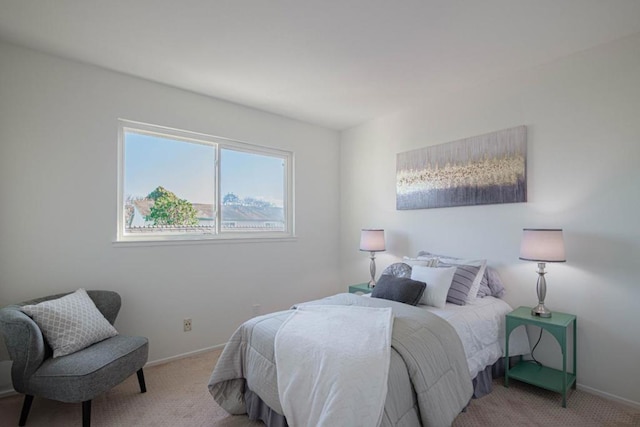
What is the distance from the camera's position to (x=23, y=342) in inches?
74.9

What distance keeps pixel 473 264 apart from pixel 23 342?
10.8 feet

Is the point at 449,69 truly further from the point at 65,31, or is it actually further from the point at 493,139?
the point at 65,31

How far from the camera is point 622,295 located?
7.57ft

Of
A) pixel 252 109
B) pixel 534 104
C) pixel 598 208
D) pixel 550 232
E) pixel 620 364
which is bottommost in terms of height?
pixel 620 364

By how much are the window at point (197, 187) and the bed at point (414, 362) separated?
1564 mm

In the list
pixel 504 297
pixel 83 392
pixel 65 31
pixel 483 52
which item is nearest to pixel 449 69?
pixel 483 52

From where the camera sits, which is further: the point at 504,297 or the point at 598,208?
the point at 504,297

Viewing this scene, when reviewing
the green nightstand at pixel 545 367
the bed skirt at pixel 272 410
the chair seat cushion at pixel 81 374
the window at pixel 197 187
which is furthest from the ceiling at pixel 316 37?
the bed skirt at pixel 272 410

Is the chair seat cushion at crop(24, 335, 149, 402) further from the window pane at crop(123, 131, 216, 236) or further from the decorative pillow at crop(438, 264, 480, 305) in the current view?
the decorative pillow at crop(438, 264, 480, 305)

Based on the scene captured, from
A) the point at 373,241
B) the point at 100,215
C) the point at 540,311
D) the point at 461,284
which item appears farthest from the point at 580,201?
the point at 100,215

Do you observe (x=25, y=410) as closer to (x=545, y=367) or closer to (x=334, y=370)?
(x=334, y=370)

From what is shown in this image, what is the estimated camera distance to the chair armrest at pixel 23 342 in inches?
74.9

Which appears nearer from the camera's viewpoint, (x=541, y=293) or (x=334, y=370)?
(x=334, y=370)

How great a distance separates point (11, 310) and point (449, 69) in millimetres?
3646
